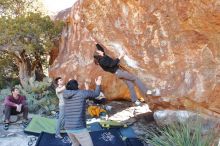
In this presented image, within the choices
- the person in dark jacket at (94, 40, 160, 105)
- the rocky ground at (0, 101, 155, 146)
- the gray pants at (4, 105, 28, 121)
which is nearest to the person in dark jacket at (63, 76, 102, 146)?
the person in dark jacket at (94, 40, 160, 105)

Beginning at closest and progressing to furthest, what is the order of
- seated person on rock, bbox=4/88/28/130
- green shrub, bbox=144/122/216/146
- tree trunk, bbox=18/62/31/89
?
1. green shrub, bbox=144/122/216/146
2. seated person on rock, bbox=4/88/28/130
3. tree trunk, bbox=18/62/31/89

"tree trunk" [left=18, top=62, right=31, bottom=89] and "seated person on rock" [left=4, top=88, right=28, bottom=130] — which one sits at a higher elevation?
"tree trunk" [left=18, top=62, right=31, bottom=89]

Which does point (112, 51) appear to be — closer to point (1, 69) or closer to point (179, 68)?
point (179, 68)

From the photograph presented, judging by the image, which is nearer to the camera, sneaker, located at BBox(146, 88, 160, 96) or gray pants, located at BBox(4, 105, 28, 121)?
sneaker, located at BBox(146, 88, 160, 96)

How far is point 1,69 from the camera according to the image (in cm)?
1425

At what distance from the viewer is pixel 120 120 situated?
10469 mm

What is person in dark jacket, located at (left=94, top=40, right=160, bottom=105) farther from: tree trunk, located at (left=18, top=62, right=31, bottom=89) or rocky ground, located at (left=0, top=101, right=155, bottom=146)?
tree trunk, located at (left=18, top=62, right=31, bottom=89)

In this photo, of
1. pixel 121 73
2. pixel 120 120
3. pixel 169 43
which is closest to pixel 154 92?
pixel 121 73

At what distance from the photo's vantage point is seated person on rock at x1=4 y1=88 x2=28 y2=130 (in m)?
10.0

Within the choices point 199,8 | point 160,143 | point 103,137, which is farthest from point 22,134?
point 199,8

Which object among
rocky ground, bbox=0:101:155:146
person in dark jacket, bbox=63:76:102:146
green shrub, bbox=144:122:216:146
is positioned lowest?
rocky ground, bbox=0:101:155:146

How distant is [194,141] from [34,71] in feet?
25.9

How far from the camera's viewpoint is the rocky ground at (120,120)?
8.91 meters

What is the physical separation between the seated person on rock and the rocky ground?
0.72ft
